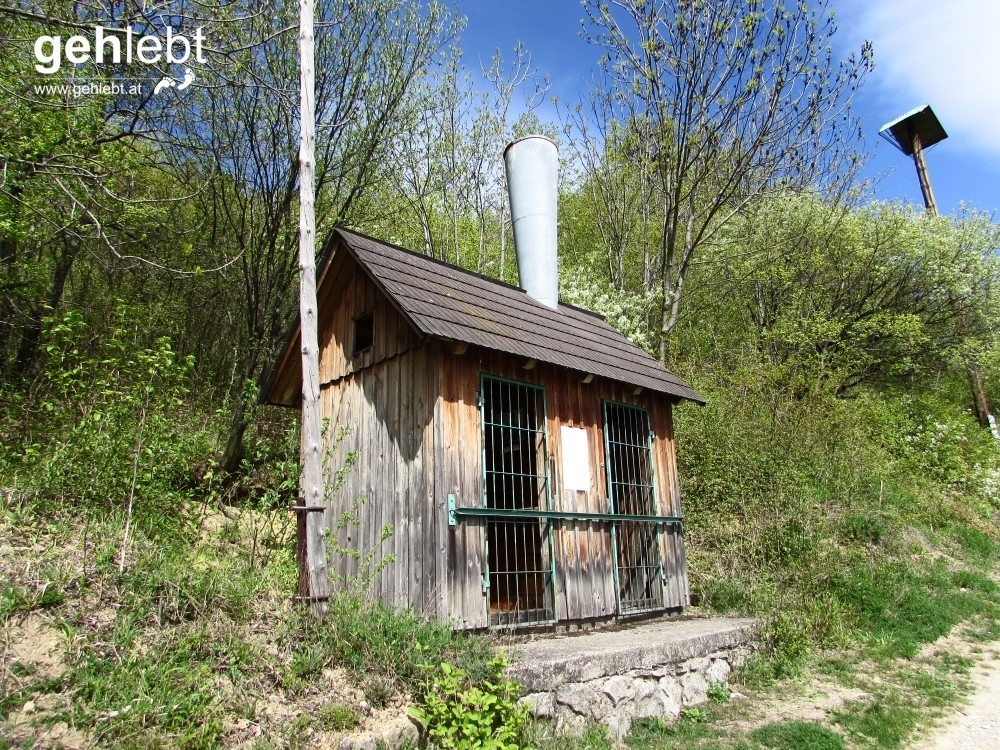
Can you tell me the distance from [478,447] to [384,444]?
1.05m

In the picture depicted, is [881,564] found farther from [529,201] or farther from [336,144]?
[336,144]

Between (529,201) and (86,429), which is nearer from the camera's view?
(86,429)

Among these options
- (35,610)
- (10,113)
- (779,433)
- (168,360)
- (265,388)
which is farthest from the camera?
(779,433)

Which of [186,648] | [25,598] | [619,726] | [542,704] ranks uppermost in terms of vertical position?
[25,598]

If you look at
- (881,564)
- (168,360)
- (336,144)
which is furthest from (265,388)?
(881,564)

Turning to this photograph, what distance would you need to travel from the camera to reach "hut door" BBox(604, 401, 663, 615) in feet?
28.2

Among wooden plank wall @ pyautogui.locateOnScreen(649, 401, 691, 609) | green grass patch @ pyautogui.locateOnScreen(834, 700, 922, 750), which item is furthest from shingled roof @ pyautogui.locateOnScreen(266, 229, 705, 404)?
green grass patch @ pyautogui.locateOnScreen(834, 700, 922, 750)

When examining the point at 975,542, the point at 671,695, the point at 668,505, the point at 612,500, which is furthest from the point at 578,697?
the point at 975,542

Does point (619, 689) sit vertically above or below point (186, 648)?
below

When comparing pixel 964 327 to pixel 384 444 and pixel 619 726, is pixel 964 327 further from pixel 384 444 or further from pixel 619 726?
pixel 384 444

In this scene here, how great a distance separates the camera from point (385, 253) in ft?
25.5

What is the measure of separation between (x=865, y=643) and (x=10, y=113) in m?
12.5

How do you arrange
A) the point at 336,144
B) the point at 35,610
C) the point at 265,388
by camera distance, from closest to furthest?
the point at 35,610, the point at 265,388, the point at 336,144

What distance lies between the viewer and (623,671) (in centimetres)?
608
